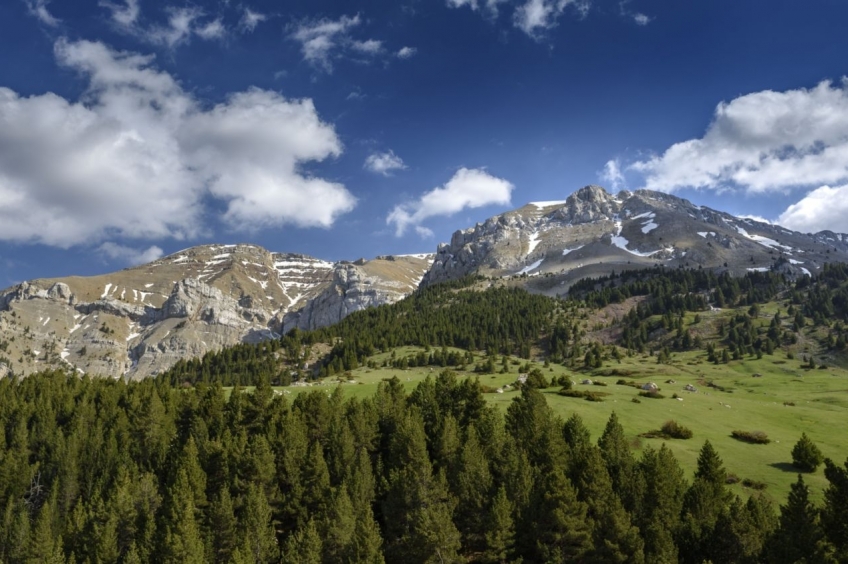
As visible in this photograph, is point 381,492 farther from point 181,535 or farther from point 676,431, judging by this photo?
point 676,431

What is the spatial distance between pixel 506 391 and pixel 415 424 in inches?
1319

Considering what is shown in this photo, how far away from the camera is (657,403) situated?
74250mm

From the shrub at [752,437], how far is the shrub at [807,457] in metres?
7.54

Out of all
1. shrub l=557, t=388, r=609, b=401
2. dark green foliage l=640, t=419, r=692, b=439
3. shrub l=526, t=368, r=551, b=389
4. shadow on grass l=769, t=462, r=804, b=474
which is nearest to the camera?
shadow on grass l=769, t=462, r=804, b=474

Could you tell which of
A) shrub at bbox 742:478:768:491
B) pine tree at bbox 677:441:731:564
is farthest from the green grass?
pine tree at bbox 677:441:731:564

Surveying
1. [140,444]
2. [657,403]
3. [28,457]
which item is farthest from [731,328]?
[28,457]

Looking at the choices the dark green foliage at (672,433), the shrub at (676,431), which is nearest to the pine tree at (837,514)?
the dark green foliage at (672,433)

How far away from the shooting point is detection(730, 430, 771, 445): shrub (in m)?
57.4

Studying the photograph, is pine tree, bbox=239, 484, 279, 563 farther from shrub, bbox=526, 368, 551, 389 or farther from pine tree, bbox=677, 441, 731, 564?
shrub, bbox=526, 368, 551, 389

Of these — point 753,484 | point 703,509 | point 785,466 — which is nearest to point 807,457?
point 785,466

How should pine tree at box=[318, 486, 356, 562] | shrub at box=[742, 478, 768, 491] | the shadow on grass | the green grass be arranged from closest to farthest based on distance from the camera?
1. pine tree at box=[318, 486, 356, 562]
2. shrub at box=[742, 478, 768, 491]
3. the shadow on grass
4. the green grass

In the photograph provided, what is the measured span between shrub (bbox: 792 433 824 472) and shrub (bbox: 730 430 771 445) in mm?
7541

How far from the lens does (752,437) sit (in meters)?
57.9

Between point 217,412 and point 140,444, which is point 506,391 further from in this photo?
point 140,444
